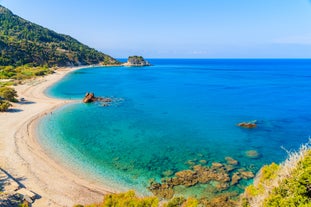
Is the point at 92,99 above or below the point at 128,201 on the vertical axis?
above

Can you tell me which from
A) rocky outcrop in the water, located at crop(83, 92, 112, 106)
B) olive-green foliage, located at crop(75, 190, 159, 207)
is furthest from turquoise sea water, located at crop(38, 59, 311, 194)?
olive-green foliage, located at crop(75, 190, 159, 207)

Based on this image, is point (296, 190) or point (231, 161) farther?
point (231, 161)

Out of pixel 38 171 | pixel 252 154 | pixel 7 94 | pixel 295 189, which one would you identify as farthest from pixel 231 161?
pixel 7 94

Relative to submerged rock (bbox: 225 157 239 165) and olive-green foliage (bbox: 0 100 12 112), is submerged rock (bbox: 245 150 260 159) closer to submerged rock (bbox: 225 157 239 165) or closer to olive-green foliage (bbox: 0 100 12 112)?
submerged rock (bbox: 225 157 239 165)

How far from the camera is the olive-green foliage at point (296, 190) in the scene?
939 centimetres

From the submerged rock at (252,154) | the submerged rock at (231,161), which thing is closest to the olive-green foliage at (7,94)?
the submerged rock at (231,161)

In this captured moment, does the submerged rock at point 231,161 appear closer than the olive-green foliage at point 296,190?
No

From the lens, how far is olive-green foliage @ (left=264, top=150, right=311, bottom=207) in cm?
939

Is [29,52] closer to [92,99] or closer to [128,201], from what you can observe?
[92,99]

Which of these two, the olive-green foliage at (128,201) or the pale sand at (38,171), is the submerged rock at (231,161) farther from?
the olive-green foliage at (128,201)

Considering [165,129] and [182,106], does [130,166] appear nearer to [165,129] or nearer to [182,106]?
[165,129]

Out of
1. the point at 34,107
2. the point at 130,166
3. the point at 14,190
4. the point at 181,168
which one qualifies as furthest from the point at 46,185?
the point at 34,107

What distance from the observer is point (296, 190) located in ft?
31.6

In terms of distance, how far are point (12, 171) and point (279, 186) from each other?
24.0m
